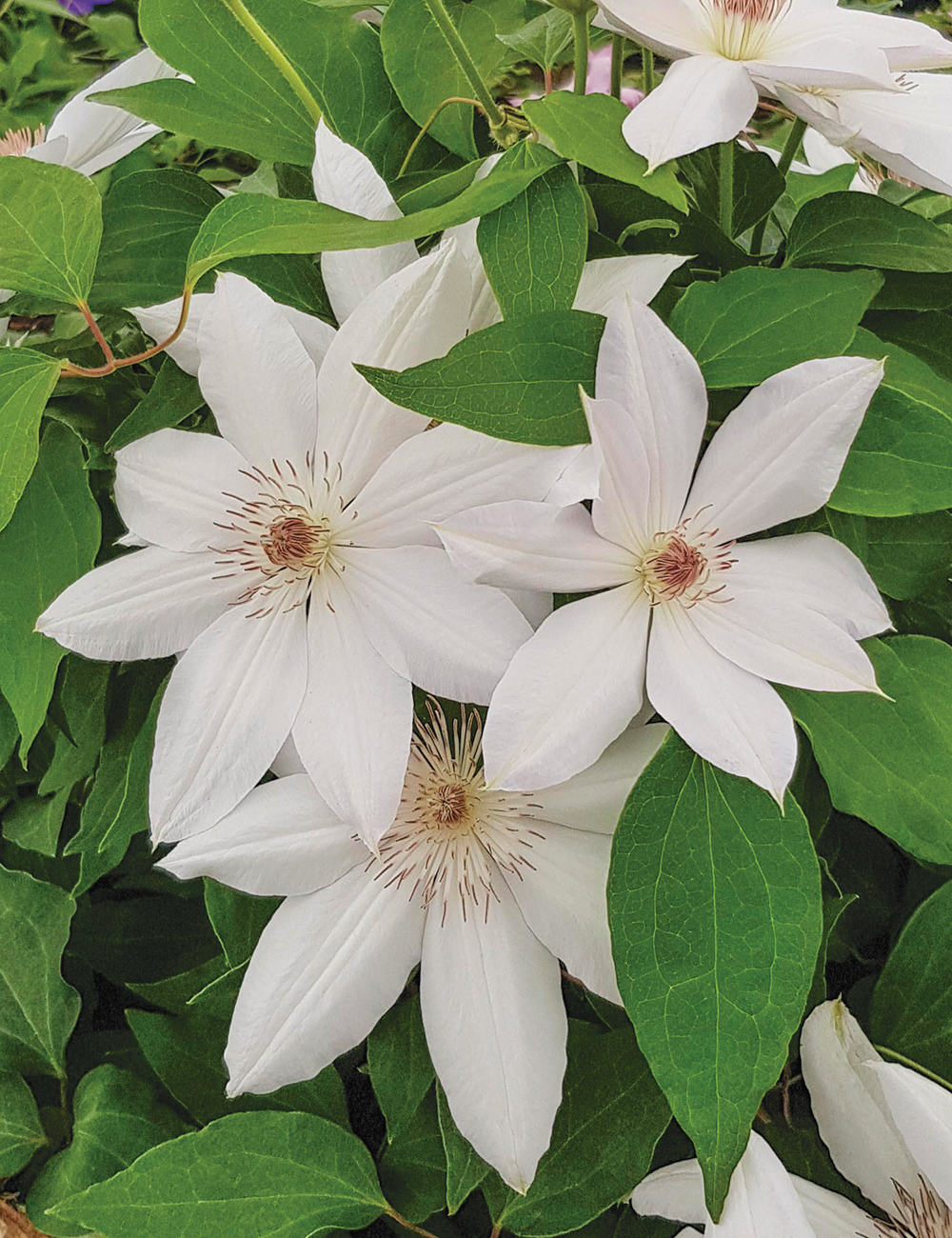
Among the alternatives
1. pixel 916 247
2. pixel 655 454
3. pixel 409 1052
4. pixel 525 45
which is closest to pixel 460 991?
pixel 409 1052

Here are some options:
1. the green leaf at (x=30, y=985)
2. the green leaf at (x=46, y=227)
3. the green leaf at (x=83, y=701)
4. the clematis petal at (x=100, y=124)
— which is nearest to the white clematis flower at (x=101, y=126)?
the clematis petal at (x=100, y=124)

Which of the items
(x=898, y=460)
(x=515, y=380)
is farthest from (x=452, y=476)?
(x=898, y=460)

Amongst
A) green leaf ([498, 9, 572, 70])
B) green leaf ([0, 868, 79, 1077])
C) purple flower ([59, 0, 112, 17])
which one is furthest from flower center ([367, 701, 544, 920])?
purple flower ([59, 0, 112, 17])

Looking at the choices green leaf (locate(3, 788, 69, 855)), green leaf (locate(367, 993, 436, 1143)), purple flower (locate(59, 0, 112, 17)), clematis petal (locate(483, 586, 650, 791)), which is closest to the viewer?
clematis petal (locate(483, 586, 650, 791))

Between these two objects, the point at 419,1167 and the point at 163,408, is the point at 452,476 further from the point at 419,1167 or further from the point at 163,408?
the point at 419,1167

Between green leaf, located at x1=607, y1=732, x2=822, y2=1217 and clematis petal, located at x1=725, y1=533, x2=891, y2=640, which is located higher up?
clematis petal, located at x1=725, y1=533, x2=891, y2=640

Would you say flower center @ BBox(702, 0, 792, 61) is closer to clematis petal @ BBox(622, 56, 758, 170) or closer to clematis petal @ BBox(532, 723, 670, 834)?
clematis petal @ BBox(622, 56, 758, 170)

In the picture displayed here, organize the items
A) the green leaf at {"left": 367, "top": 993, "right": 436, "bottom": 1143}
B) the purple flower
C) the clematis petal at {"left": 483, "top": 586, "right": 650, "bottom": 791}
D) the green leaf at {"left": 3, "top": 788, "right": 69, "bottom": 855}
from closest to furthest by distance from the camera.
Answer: the clematis petal at {"left": 483, "top": 586, "right": 650, "bottom": 791} → the green leaf at {"left": 367, "top": 993, "right": 436, "bottom": 1143} → the green leaf at {"left": 3, "top": 788, "right": 69, "bottom": 855} → the purple flower
